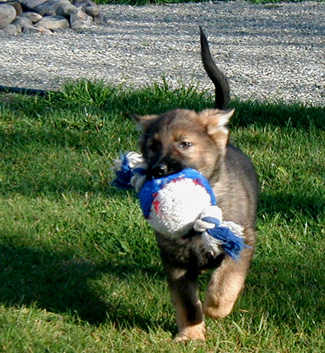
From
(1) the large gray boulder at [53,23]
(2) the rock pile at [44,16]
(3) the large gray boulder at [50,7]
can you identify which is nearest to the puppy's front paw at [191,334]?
(2) the rock pile at [44,16]

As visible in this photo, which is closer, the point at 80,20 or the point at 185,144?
the point at 185,144

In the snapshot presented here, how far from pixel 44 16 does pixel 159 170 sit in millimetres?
8053

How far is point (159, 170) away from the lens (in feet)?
10.0

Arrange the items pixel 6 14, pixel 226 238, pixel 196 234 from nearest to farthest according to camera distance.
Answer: pixel 226 238
pixel 196 234
pixel 6 14

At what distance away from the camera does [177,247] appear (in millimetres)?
3271

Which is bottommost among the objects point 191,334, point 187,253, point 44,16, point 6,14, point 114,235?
point 44,16

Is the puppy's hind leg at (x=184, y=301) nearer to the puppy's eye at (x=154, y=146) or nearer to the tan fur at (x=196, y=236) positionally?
the tan fur at (x=196, y=236)

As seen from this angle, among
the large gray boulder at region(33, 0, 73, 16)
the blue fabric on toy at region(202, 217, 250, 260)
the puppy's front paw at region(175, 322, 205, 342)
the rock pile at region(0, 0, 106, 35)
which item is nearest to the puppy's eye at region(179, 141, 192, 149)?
the blue fabric on toy at region(202, 217, 250, 260)

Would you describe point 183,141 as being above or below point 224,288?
above

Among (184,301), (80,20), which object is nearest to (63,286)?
(184,301)

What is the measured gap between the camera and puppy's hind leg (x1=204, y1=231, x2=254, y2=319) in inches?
131

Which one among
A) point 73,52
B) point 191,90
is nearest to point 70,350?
point 191,90

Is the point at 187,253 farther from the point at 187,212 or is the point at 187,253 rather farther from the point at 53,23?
the point at 53,23

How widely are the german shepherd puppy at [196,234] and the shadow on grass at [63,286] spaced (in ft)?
0.82
